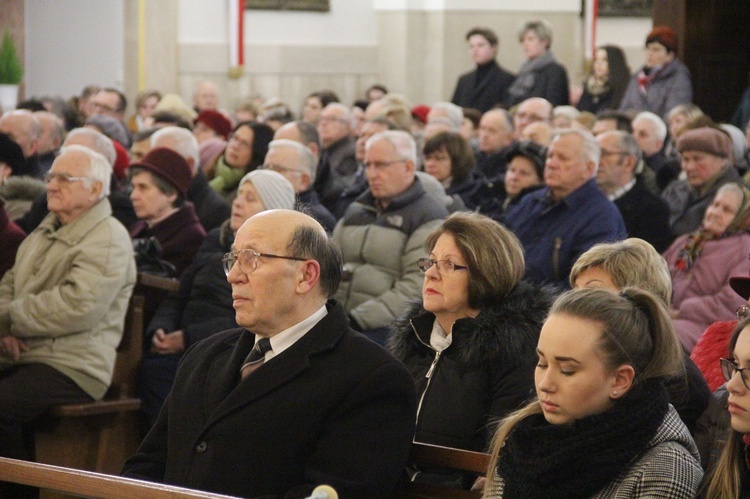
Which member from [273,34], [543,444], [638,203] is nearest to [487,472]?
[543,444]

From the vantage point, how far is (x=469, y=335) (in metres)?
3.59

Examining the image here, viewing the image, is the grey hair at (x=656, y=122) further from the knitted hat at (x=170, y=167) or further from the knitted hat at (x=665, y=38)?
the knitted hat at (x=170, y=167)

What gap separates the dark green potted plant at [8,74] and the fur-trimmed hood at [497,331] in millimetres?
11810

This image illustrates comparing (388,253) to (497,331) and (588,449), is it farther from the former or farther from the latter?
(588,449)

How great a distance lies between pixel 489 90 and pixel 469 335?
897cm

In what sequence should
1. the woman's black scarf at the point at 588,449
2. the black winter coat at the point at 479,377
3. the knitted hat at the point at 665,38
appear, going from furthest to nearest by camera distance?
the knitted hat at the point at 665,38, the black winter coat at the point at 479,377, the woman's black scarf at the point at 588,449

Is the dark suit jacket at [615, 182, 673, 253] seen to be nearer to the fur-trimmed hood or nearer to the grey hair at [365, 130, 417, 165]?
the grey hair at [365, 130, 417, 165]

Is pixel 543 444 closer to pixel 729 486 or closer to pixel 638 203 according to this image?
pixel 729 486

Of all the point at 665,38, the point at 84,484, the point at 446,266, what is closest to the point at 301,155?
the point at 446,266

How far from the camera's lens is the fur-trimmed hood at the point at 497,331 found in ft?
11.6

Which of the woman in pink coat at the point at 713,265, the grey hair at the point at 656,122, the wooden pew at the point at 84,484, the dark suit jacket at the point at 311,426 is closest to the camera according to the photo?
A: the wooden pew at the point at 84,484

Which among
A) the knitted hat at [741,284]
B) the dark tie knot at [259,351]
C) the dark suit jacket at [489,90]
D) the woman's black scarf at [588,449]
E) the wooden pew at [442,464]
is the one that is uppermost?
the dark suit jacket at [489,90]

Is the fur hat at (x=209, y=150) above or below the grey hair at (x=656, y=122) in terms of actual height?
below

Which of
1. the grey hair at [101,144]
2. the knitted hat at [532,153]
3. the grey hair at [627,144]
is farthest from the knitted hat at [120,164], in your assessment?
the grey hair at [627,144]
